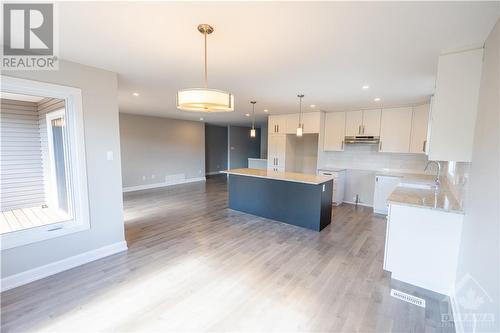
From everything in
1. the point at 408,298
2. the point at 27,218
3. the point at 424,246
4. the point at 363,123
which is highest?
the point at 363,123

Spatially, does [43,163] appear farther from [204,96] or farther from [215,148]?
[215,148]

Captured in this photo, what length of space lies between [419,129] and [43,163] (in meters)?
6.68

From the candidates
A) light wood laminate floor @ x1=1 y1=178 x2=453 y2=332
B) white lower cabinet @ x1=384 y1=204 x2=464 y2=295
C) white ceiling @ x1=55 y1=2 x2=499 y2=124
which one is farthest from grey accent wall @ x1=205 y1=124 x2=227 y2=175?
white lower cabinet @ x1=384 y1=204 x2=464 y2=295

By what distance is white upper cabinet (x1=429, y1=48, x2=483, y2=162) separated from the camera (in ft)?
6.72

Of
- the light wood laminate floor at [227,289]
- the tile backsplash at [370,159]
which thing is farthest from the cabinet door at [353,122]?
the light wood laminate floor at [227,289]

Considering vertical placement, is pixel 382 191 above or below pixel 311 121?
below

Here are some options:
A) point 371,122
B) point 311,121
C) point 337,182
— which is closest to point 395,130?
point 371,122

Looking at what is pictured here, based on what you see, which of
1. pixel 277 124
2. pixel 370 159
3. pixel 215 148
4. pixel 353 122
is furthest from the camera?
pixel 215 148

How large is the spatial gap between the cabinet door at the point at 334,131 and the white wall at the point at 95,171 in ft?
16.0

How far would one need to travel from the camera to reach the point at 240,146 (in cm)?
1105

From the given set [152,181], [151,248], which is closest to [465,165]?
[151,248]

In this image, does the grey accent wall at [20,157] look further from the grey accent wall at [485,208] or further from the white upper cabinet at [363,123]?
the white upper cabinet at [363,123]

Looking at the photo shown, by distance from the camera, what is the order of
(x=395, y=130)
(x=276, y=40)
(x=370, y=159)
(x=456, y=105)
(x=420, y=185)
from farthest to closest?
(x=370, y=159) → (x=395, y=130) → (x=420, y=185) → (x=456, y=105) → (x=276, y=40)

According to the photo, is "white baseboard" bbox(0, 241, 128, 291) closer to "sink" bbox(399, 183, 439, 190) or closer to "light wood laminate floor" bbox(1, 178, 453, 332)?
"light wood laminate floor" bbox(1, 178, 453, 332)
